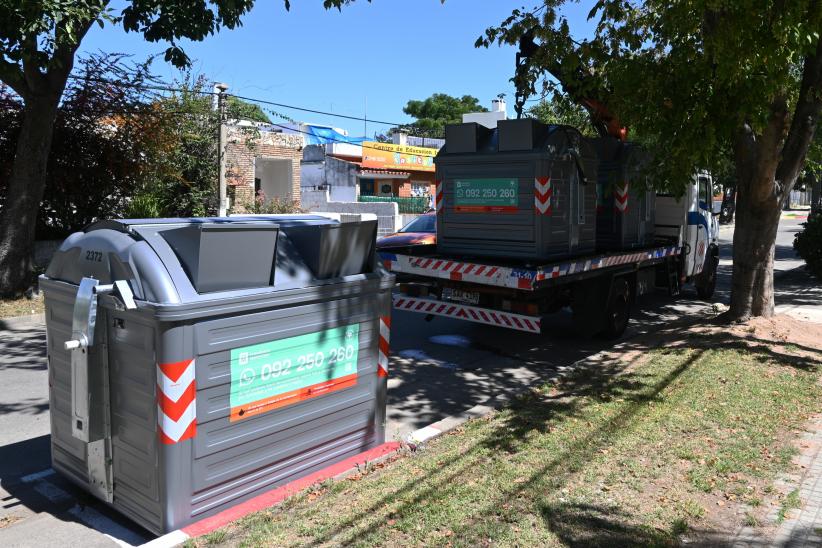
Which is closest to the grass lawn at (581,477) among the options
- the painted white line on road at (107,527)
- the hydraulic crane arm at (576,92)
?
the painted white line on road at (107,527)

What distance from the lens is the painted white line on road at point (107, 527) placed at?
13.7ft

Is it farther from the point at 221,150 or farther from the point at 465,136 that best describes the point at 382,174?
the point at 465,136

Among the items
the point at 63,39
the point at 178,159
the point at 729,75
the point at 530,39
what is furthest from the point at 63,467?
the point at 178,159

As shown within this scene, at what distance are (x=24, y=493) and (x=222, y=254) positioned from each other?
7.93 feet

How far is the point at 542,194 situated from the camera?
28.4ft

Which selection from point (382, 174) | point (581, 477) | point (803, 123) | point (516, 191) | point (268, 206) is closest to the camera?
point (581, 477)

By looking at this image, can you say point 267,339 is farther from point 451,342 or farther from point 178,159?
point 178,159

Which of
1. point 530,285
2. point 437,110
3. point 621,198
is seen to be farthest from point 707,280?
point 437,110

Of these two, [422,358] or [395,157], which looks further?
[395,157]

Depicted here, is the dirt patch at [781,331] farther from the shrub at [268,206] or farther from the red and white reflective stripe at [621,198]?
the shrub at [268,206]

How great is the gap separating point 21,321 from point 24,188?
2.38 m

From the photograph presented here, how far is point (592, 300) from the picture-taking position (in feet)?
32.0

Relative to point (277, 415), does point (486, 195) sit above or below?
above

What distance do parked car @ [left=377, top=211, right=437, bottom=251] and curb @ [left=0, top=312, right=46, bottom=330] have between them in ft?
19.0
